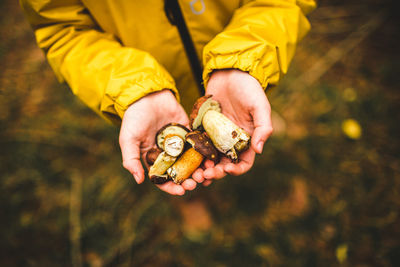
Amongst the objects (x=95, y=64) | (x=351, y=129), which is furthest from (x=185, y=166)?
(x=351, y=129)

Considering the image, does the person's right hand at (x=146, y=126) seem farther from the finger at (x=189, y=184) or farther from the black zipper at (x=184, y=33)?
the black zipper at (x=184, y=33)

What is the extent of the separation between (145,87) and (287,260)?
190 cm

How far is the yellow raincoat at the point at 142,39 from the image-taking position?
1.56 metres

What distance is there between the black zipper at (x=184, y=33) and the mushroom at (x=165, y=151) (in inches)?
18.8

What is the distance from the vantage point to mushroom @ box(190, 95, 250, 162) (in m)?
1.56

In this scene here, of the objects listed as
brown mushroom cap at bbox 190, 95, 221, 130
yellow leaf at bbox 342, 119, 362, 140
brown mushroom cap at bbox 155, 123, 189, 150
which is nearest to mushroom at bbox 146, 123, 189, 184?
brown mushroom cap at bbox 155, 123, 189, 150

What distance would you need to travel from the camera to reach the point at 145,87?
1.62 meters

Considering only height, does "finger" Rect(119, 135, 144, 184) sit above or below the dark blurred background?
above

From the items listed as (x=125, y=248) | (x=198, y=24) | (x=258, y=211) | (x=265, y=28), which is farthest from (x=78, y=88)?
(x=258, y=211)

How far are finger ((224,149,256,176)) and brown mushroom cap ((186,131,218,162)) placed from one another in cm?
18

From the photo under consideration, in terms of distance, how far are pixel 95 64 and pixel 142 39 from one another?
36 cm

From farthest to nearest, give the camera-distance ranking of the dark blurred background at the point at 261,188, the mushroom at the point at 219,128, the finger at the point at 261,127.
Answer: the dark blurred background at the point at 261,188, the mushroom at the point at 219,128, the finger at the point at 261,127

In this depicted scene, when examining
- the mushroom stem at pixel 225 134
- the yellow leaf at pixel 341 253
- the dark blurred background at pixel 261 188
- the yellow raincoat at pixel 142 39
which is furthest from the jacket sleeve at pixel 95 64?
the yellow leaf at pixel 341 253

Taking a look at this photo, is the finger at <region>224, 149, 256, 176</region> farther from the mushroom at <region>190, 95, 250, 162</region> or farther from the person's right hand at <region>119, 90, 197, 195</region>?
the person's right hand at <region>119, 90, 197, 195</region>
